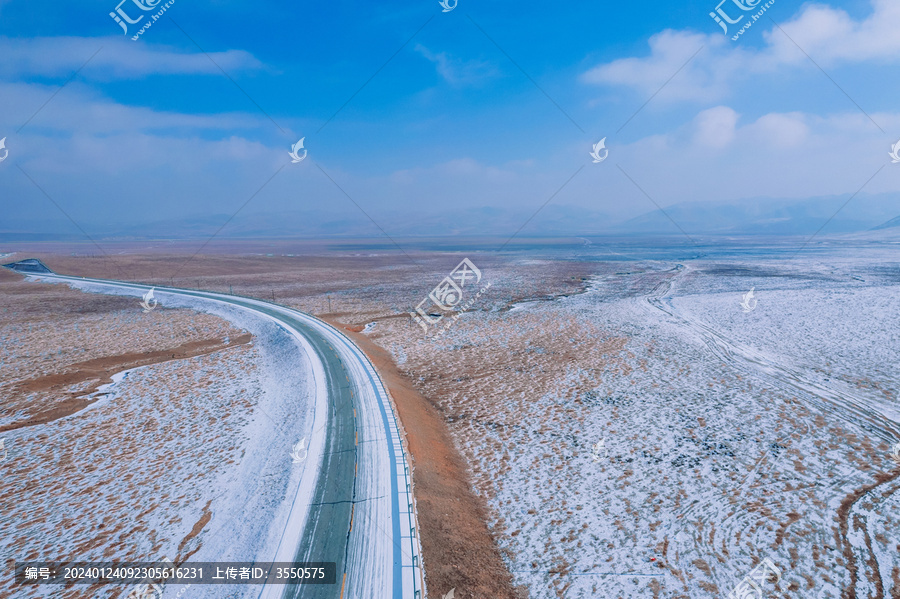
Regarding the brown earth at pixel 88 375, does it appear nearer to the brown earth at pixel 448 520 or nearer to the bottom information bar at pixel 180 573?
the bottom information bar at pixel 180 573

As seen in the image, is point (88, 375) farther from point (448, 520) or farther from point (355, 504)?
point (448, 520)

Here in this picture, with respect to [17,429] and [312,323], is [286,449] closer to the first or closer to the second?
[17,429]

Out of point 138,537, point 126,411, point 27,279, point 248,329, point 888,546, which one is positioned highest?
point 27,279

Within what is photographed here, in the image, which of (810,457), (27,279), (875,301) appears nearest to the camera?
(810,457)

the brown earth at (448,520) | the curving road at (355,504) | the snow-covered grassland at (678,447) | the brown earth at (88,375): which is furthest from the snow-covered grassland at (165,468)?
the snow-covered grassland at (678,447)

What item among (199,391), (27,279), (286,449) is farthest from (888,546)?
(27,279)

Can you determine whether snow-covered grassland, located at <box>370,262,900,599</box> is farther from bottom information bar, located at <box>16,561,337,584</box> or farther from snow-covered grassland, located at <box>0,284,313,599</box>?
snow-covered grassland, located at <box>0,284,313,599</box>

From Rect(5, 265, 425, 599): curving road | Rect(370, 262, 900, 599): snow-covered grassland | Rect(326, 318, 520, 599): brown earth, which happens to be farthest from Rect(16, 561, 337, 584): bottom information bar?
Rect(370, 262, 900, 599): snow-covered grassland
